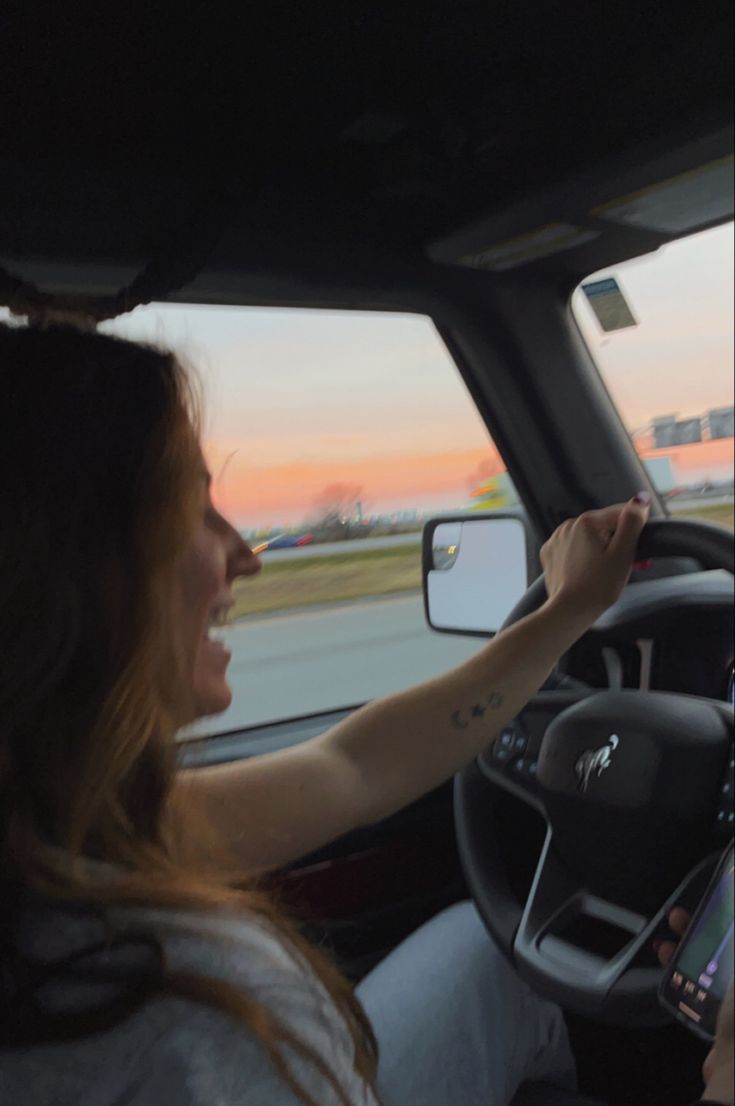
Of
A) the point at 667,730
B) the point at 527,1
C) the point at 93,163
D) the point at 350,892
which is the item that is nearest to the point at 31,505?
the point at 667,730

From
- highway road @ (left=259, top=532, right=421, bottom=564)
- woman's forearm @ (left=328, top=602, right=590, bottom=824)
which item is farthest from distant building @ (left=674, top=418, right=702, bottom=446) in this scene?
woman's forearm @ (left=328, top=602, right=590, bottom=824)

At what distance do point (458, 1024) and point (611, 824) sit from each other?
44 centimetres

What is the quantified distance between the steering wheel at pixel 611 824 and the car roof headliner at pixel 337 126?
1041 millimetres

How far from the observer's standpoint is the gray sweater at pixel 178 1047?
2.42ft

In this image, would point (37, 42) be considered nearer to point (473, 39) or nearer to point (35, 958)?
point (473, 39)

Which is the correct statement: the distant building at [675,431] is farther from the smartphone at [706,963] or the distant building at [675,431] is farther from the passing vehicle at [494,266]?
the smartphone at [706,963]

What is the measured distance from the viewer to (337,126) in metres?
2.14

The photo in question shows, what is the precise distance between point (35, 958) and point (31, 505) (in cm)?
39

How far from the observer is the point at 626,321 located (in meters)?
2.31

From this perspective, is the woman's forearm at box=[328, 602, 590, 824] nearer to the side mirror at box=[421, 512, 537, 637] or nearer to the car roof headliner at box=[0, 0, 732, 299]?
the side mirror at box=[421, 512, 537, 637]

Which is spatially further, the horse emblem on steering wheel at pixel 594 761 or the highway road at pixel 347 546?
the highway road at pixel 347 546

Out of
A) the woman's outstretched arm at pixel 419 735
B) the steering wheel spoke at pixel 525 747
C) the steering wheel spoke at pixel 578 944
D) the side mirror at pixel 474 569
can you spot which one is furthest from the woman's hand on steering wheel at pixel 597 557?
the side mirror at pixel 474 569

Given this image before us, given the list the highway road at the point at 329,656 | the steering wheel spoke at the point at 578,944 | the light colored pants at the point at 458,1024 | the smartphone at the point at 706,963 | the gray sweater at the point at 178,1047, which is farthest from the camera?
the highway road at the point at 329,656

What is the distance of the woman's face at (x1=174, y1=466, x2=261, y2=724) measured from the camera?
1.03 metres
